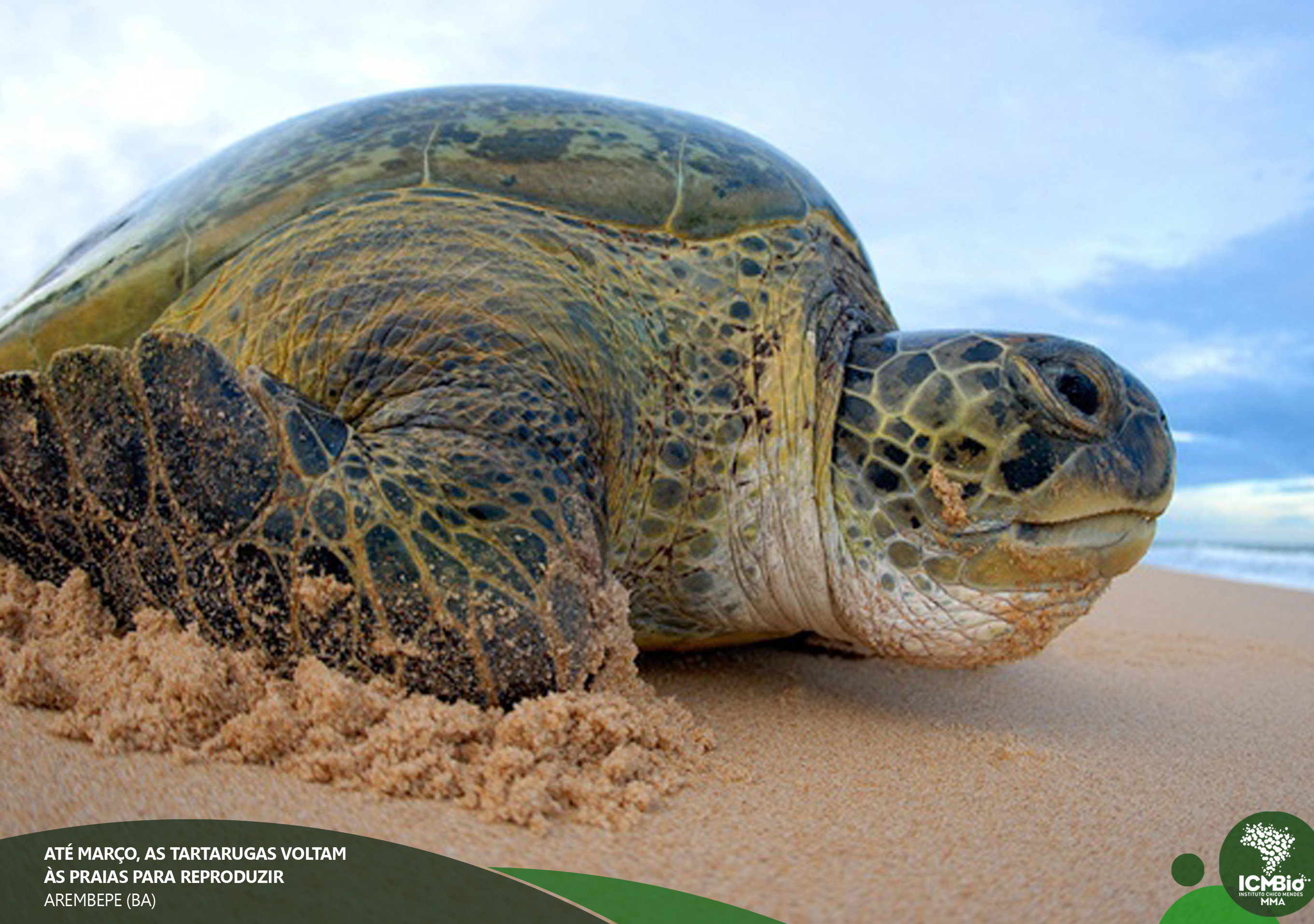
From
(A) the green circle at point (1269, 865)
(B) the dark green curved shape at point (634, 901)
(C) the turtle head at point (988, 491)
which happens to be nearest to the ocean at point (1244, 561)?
(C) the turtle head at point (988, 491)

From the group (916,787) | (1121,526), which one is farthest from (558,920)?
(1121,526)

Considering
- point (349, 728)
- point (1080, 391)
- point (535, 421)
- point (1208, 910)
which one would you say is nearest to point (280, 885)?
point (349, 728)

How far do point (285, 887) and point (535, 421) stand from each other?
87cm

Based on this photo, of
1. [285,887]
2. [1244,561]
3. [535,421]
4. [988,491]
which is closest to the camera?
[285,887]

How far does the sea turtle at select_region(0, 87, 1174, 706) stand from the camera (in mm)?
1418

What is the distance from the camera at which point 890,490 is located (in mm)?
2014

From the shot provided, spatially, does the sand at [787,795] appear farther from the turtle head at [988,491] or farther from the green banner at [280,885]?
the turtle head at [988,491]

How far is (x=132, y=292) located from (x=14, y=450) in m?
0.98

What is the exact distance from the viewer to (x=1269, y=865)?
1.35 meters

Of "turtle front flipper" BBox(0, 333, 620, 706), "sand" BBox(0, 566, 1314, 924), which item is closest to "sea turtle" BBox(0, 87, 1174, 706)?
"turtle front flipper" BBox(0, 333, 620, 706)

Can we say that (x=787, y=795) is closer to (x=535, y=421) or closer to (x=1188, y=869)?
(x=1188, y=869)

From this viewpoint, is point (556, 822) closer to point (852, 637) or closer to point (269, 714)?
point (269, 714)

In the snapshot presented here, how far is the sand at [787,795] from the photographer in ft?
3.58

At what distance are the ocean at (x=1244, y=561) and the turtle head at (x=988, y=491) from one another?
6.55 meters
